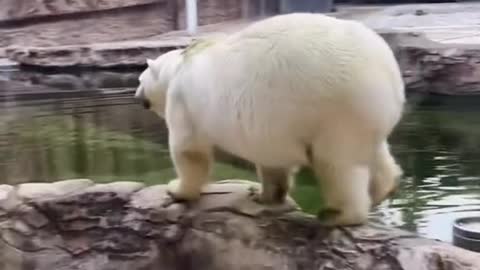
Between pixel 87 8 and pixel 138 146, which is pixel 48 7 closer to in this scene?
pixel 87 8

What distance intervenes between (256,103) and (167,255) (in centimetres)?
69

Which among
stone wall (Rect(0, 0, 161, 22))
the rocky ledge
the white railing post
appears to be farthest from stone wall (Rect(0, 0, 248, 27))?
the rocky ledge

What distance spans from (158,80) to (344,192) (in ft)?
2.69

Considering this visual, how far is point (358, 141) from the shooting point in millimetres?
2346

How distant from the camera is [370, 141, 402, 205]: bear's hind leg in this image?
2621 millimetres

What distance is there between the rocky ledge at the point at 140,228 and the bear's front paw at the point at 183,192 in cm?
2

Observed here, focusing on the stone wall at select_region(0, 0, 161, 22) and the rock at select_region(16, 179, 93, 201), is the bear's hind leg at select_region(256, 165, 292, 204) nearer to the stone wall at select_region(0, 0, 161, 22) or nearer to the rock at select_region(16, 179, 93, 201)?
the rock at select_region(16, 179, 93, 201)

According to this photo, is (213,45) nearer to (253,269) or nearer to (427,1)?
(253,269)

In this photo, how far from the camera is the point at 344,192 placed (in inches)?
95.2

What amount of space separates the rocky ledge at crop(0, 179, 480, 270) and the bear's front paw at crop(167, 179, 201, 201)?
0.02 meters

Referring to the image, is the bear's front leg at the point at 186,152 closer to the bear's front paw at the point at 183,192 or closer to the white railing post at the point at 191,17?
the bear's front paw at the point at 183,192

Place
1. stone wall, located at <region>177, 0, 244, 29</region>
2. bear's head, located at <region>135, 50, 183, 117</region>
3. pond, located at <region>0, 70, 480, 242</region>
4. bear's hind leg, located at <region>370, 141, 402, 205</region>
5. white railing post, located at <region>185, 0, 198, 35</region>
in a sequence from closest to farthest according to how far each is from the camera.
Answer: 1. bear's hind leg, located at <region>370, 141, 402, 205</region>
2. bear's head, located at <region>135, 50, 183, 117</region>
3. pond, located at <region>0, 70, 480, 242</region>
4. white railing post, located at <region>185, 0, 198, 35</region>
5. stone wall, located at <region>177, 0, 244, 29</region>

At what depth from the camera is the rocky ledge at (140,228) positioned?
8.90ft

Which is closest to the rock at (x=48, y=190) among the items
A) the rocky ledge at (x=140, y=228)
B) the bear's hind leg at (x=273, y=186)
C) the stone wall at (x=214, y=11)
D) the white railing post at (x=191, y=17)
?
the rocky ledge at (x=140, y=228)
